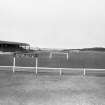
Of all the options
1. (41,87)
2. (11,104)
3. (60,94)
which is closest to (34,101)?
(11,104)

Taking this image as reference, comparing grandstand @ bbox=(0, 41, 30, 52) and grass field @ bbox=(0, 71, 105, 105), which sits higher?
grandstand @ bbox=(0, 41, 30, 52)

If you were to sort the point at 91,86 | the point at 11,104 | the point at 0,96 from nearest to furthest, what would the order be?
the point at 11,104
the point at 0,96
the point at 91,86

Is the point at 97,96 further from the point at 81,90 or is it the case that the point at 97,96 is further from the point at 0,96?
the point at 0,96

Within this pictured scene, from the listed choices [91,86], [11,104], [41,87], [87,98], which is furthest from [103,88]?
[11,104]

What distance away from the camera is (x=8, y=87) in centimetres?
704

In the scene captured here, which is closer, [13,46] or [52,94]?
[52,94]

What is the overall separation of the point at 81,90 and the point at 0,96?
308cm

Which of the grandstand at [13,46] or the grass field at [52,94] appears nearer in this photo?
the grass field at [52,94]

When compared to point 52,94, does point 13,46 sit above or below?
above

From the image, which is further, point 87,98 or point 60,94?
point 60,94

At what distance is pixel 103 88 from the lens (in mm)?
7117

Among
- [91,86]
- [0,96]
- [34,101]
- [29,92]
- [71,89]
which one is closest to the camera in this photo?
[34,101]

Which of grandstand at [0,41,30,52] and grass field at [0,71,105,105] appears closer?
grass field at [0,71,105,105]

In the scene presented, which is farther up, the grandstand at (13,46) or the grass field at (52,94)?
the grandstand at (13,46)
